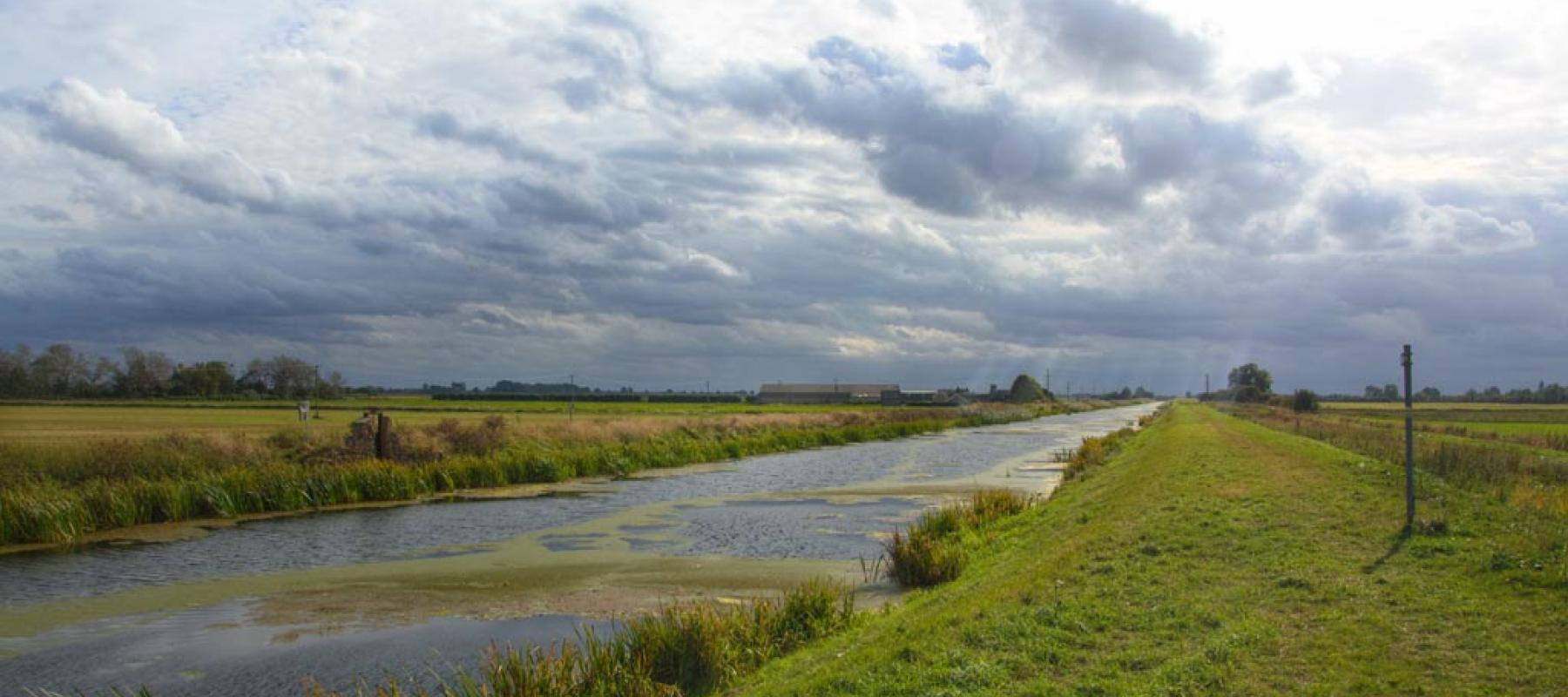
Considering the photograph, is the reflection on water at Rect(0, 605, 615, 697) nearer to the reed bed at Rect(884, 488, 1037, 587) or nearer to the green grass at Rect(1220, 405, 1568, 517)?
the reed bed at Rect(884, 488, 1037, 587)

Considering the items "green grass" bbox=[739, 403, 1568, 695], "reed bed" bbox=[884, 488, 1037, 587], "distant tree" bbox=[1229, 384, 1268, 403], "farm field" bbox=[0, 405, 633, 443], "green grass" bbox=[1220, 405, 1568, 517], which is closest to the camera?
"green grass" bbox=[739, 403, 1568, 695]

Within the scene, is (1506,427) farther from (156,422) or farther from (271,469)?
(156,422)

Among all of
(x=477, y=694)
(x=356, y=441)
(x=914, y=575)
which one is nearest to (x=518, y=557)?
(x=914, y=575)

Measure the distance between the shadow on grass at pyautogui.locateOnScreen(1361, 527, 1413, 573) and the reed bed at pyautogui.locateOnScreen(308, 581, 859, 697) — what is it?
5867mm

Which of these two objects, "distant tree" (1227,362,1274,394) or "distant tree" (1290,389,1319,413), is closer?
"distant tree" (1290,389,1319,413)

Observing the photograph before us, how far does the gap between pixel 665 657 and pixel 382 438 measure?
2693 centimetres

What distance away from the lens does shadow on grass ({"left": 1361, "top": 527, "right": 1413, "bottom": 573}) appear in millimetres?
10312

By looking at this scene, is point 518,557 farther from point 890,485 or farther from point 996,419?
point 996,419

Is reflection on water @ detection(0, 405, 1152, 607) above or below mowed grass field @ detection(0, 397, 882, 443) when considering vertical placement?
below

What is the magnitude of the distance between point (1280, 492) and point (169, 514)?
85.7 ft

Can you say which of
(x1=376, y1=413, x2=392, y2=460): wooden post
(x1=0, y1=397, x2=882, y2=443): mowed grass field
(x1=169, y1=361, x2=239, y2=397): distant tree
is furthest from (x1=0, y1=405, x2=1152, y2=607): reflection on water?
(x1=169, y1=361, x2=239, y2=397): distant tree

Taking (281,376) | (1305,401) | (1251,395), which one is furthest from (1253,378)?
(281,376)

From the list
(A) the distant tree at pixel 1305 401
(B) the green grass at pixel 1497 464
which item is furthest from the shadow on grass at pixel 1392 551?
(A) the distant tree at pixel 1305 401

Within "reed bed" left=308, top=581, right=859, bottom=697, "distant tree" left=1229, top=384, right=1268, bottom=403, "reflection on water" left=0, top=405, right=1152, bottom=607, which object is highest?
"distant tree" left=1229, top=384, right=1268, bottom=403
